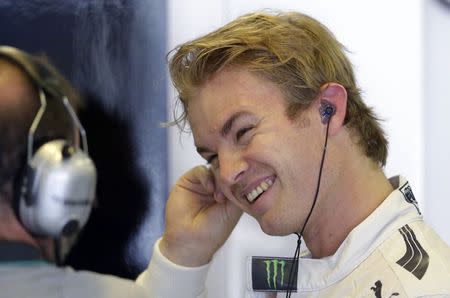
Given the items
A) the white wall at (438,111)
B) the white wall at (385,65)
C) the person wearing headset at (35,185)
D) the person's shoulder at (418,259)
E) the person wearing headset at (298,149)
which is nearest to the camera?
the person wearing headset at (35,185)

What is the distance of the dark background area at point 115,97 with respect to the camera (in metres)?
0.87

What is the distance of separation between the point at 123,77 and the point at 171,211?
20 cm

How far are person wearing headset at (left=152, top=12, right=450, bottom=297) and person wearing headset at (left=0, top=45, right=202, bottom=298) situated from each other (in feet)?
0.78

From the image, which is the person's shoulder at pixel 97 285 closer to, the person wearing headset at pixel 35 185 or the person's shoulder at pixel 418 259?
the person wearing headset at pixel 35 185

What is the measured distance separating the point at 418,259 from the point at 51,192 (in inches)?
16.6

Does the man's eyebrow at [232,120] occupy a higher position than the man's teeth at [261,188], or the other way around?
the man's eyebrow at [232,120]

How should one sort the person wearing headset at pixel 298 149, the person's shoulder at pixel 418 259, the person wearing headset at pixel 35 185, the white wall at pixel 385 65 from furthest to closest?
the white wall at pixel 385 65 → the person wearing headset at pixel 298 149 → the person's shoulder at pixel 418 259 → the person wearing headset at pixel 35 185

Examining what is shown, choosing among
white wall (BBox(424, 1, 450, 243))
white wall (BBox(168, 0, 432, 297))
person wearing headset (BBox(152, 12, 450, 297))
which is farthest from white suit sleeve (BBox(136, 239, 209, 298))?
white wall (BBox(424, 1, 450, 243))

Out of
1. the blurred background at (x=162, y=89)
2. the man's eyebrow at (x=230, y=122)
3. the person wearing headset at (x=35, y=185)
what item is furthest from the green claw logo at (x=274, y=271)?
the person wearing headset at (x=35, y=185)

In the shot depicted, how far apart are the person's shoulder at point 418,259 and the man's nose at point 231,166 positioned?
0.20m

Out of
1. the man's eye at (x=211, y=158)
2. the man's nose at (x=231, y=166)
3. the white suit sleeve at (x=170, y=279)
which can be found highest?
the man's nose at (x=231, y=166)

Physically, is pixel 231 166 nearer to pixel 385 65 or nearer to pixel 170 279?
pixel 170 279

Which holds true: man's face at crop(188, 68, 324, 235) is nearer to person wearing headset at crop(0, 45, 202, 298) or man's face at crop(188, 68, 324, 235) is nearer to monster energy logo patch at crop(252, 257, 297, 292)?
monster energy logo patch at crop(252, 257, 297, 292)

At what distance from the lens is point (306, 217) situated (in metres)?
0.96
